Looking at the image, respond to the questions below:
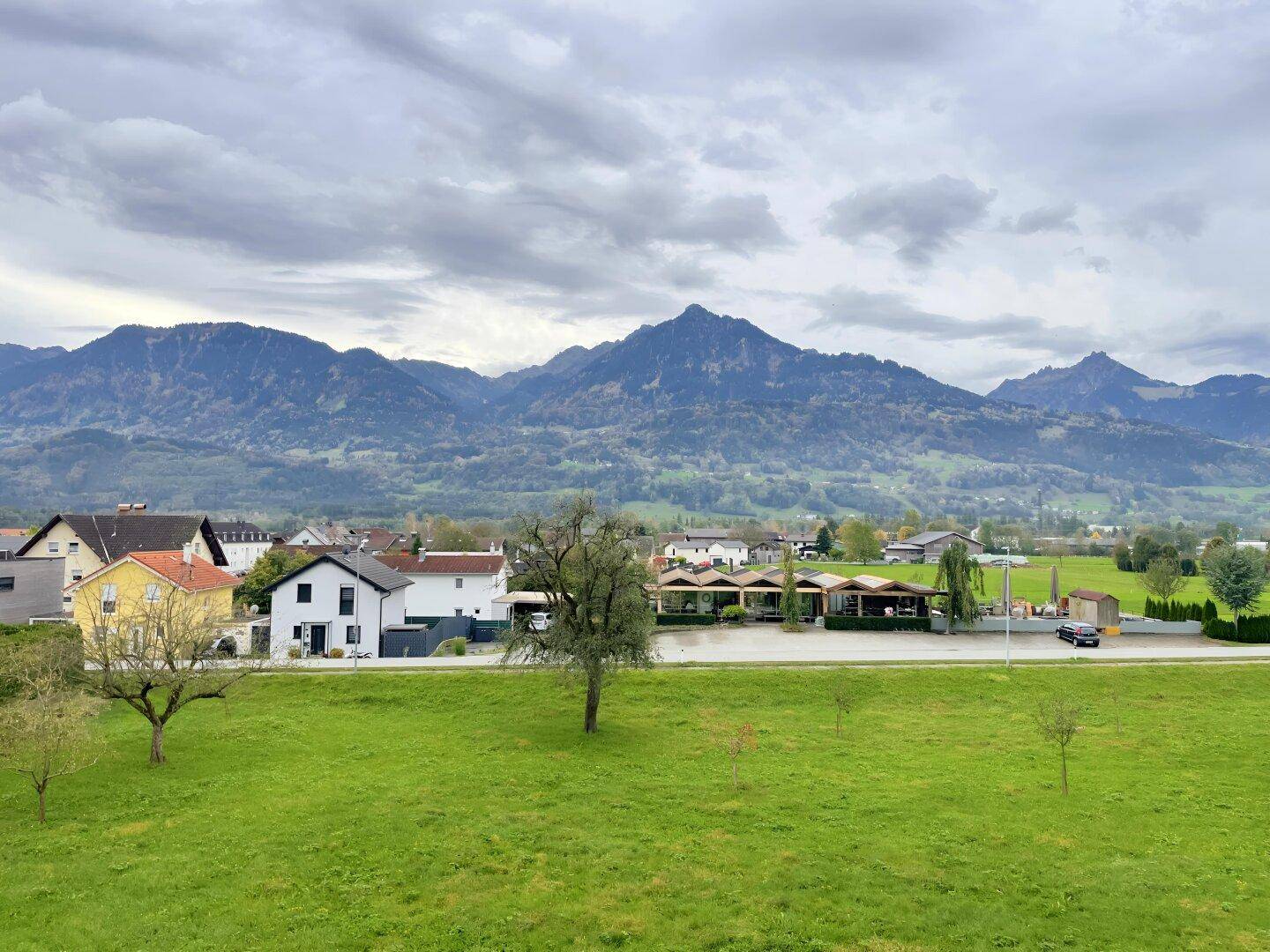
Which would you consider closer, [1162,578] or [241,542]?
[1162,578]

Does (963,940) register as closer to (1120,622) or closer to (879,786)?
(879,786)

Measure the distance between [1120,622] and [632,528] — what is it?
171 ft

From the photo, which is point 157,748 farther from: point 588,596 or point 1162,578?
point 1162,578

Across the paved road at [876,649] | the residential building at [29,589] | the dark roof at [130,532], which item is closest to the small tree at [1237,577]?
the paved road at [876,649]

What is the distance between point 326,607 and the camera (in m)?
55.2

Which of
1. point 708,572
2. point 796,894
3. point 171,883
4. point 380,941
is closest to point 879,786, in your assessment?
point 796,894

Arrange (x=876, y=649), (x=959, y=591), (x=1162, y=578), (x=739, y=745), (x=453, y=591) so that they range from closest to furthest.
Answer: (x=739, y=745) < (x=876, y=649) < (x=959, y=591) < (x=453, y=591) < (x=1162, y=578)

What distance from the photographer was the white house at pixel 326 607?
54875mm

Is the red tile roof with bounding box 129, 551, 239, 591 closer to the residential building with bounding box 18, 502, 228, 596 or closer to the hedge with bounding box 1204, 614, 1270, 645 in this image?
the residential building with bounding box 18, 502, 228, 596

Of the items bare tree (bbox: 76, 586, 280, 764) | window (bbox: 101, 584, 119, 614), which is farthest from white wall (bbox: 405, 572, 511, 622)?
Result: bare tree (bbox: 76, 586, 280, 764)

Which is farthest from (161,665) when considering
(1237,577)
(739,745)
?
(1237,577)

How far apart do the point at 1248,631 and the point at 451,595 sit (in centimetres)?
6607

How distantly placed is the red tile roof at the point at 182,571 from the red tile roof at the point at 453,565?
1395cm

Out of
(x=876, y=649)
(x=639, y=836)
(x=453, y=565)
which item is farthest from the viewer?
(x=453, y=565)
